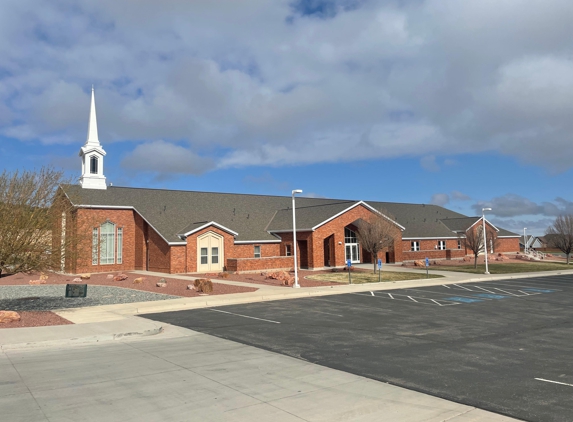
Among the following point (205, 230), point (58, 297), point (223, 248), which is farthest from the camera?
point (223, 248)

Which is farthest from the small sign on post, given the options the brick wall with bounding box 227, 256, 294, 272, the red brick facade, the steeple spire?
the steeple spire

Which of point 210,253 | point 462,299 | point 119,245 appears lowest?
point 462,299

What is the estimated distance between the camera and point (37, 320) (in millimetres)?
14469

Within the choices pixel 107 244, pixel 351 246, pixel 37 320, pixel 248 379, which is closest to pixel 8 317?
pixel 37 320

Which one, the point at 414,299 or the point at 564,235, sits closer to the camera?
the point at 414,299

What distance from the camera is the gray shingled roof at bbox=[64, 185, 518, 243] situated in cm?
3622

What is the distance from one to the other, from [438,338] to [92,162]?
111 ft

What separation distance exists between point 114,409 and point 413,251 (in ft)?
145

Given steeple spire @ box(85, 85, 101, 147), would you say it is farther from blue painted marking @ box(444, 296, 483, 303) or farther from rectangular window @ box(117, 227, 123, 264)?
blue painted marking @ box(444, 296, 483, 303)

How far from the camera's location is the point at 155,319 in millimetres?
15602

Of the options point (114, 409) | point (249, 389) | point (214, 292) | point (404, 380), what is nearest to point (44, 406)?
point (114, 409)

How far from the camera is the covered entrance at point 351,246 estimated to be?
43478 mm

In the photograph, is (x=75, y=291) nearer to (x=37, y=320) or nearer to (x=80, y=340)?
(x=37, y=320)

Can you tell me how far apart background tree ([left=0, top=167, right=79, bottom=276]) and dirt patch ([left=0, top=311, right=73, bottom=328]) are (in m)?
1.53
